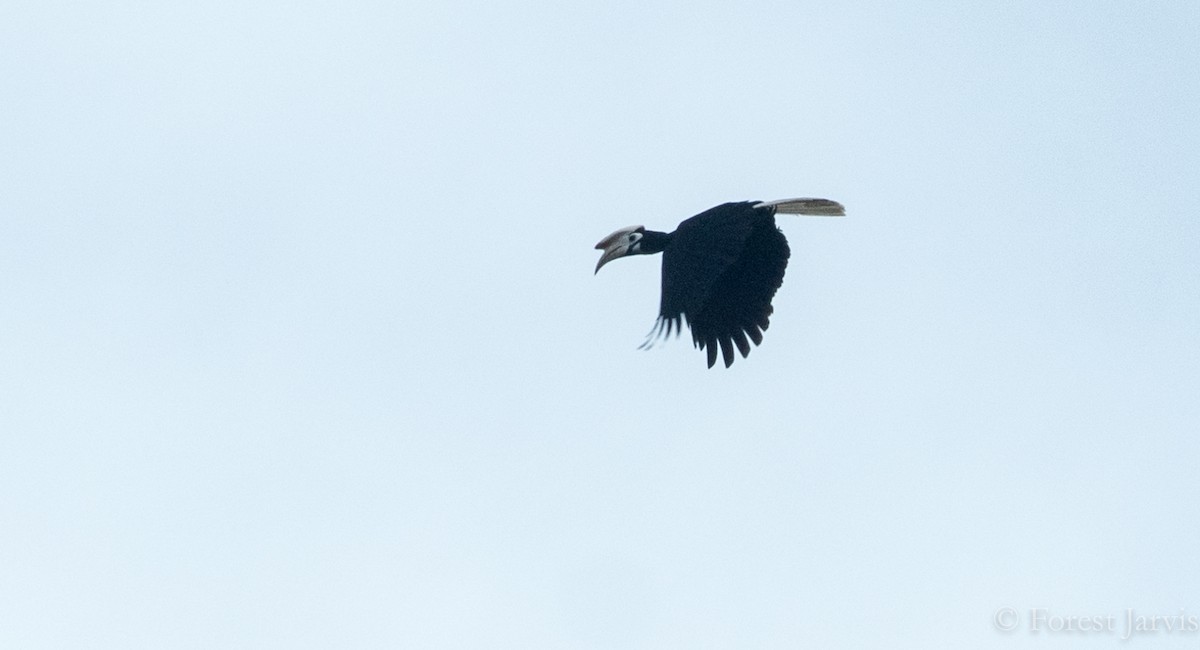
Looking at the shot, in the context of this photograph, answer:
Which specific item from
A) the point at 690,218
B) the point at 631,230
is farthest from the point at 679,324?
the point at 631,230

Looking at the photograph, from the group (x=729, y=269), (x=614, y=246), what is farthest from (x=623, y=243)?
(x=729, y=269)

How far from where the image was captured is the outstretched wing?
24812mm

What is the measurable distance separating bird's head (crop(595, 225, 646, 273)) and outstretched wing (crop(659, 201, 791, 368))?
7.72 ft

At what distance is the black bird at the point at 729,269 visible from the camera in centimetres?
2409

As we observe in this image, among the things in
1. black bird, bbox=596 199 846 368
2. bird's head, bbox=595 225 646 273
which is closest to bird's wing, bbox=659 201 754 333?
black bird, bbox=596 199 846 368

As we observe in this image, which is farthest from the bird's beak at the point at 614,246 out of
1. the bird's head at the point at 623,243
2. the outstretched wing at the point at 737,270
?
the outstretched wing at the point at 737,270

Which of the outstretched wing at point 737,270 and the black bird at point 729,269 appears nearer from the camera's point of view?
the black bird at point 729,269

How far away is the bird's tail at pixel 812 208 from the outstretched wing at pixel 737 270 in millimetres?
435

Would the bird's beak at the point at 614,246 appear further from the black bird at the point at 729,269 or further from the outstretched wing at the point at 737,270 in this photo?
the outstretched wing at the point at 737,270

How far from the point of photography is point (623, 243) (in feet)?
92.1

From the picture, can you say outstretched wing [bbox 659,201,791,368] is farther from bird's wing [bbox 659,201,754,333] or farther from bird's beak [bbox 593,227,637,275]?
bird's beak [bbox 593,227,637,275]

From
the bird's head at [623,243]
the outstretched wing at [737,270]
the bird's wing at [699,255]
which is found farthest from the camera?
the bird's head at [623,243]

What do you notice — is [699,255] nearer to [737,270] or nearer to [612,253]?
[737,270]

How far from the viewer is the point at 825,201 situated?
86.7 ft
